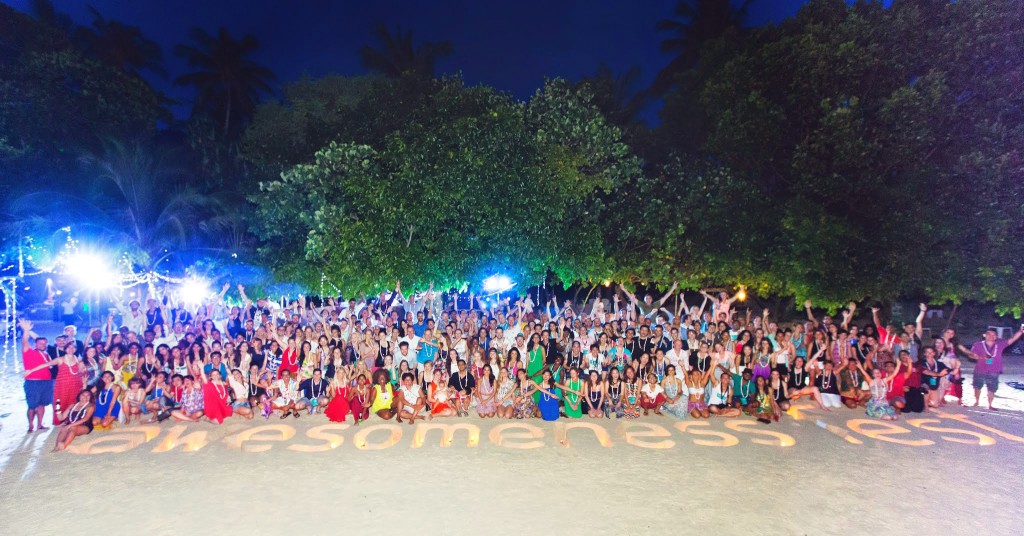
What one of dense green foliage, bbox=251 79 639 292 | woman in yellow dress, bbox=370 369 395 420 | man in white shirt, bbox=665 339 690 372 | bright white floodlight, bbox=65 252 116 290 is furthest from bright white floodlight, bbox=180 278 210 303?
man in white shirt, bbox=665 339 690 372

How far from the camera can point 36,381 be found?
956cm

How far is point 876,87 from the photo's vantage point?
14602 millimetres

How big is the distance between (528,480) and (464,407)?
3.38m

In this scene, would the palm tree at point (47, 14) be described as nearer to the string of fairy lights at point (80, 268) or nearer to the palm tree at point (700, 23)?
the string of fairy lights at point (80, 268)

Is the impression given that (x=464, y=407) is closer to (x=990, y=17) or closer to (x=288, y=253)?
(x=288, y=253)


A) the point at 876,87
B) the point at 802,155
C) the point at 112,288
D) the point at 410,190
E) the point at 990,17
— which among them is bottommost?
the point at 112,288

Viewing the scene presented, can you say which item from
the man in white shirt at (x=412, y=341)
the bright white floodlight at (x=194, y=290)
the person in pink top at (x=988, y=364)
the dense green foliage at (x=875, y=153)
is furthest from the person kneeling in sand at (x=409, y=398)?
the bright white floodlight at (x=194, y=290)

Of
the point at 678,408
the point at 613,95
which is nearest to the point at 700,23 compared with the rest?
the point at 613,95

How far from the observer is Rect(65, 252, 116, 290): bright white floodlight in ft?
60.3

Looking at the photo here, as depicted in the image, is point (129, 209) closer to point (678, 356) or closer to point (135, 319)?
point (135, 319)

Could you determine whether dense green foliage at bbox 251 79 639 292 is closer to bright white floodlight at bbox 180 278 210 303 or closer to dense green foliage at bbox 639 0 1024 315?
dense green foliage at bbox 639 0 1024 315

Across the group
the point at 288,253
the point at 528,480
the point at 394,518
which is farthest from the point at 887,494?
the point at 288,253

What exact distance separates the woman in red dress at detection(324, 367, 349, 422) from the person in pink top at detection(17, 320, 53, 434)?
4.43 metres

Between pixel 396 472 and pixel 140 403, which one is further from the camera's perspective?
pixel 140 403
